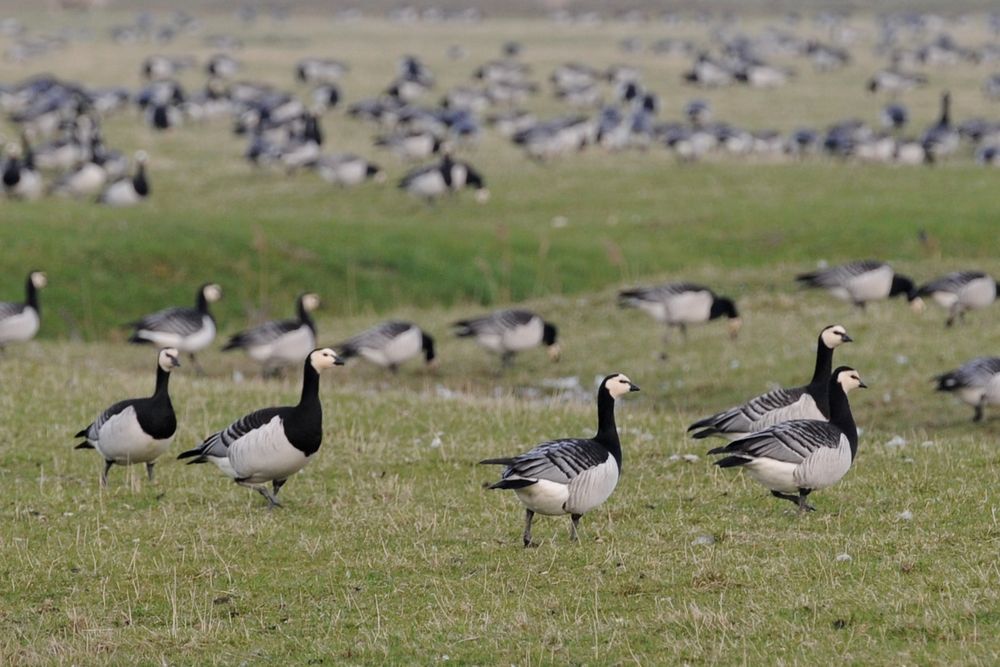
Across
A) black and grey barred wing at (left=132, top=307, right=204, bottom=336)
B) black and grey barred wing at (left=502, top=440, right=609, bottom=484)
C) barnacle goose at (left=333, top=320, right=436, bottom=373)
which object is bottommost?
barnacle goose at (left=333, top=320, right=436, bottom=373)

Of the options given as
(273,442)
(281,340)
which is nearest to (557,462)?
(273,442)

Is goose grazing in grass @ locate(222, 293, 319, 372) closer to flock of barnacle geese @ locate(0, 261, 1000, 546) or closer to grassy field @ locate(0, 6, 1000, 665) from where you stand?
grassy field @ locate(0, 6, 1000, 665)

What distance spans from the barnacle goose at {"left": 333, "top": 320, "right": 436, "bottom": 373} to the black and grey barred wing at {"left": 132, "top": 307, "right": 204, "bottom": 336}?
2.74m

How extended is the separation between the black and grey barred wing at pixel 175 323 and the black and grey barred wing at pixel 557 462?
1454 centimetres

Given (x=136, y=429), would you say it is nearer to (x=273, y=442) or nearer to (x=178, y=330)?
(x=273, y=442)

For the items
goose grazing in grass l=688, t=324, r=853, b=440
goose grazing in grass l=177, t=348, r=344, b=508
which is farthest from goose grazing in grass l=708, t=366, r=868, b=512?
goose grazing in grass l=177, t=348, r=344, b=508

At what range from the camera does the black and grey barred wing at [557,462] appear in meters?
12.1

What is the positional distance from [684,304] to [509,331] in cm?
348

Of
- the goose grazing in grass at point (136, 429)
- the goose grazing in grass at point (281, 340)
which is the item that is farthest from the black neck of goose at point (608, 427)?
the goose grazing in grass at point (281, 340)

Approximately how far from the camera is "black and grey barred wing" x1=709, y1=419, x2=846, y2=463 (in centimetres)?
1294

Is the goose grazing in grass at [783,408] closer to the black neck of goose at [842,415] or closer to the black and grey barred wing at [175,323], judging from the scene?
the black neck of goose at [842,415]

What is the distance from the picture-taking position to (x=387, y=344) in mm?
25406

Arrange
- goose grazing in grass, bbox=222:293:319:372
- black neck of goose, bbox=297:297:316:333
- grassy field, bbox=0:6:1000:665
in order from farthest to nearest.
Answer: black neck of goose, bbox=297:297:316:333 < goose grazing in grass, bbox=222:293:319:372 < grassy field, bbox=0:6:1000:665

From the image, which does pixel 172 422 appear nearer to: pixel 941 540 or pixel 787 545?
pixel 787 545
